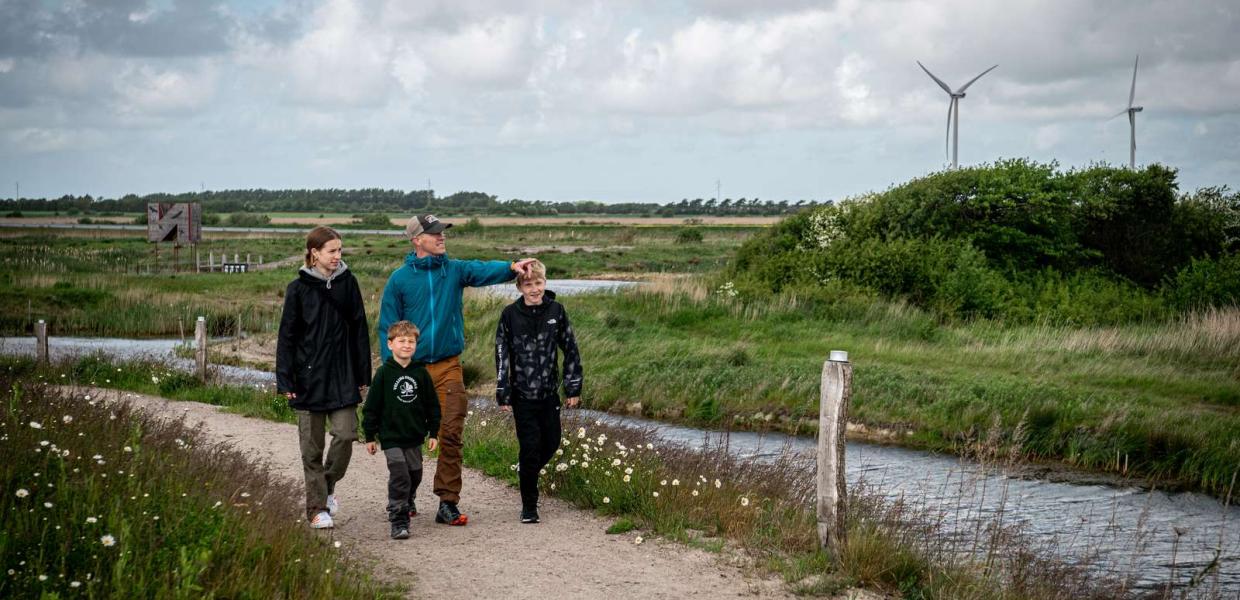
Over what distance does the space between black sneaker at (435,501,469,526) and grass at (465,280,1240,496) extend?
7.18 metres

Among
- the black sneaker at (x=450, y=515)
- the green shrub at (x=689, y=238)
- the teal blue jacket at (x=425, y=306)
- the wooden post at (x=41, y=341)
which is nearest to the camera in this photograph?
the teal blue jacket at (x=425, y=306)

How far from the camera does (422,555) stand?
27.7 ft

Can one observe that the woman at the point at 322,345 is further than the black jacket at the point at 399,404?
No

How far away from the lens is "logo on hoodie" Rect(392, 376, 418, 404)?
8625 millimetres

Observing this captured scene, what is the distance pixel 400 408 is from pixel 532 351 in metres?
1.14

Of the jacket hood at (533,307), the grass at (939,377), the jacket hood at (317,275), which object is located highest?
the jacket hood at (317,275)

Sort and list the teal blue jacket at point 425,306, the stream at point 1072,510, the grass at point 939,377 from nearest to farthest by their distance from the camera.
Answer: the teal blue jacket at point 425,306 → the stream at point 1072,510 → the grass at point 939,377

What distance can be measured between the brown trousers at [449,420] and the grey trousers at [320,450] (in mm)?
730

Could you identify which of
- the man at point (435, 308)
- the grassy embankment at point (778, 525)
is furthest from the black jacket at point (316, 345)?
the grassy embankment at point (778, 525)

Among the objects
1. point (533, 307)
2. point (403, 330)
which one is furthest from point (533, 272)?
point (403, 330)

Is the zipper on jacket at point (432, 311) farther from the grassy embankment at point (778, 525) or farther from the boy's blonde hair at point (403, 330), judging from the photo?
the grassy embankment at point (778, 525)

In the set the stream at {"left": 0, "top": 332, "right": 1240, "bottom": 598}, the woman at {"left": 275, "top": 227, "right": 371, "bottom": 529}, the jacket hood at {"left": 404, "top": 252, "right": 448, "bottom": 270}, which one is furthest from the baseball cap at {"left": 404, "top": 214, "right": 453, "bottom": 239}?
the stream at {"left": 0, "top": 332, "right": 1240, "bottom": 598}

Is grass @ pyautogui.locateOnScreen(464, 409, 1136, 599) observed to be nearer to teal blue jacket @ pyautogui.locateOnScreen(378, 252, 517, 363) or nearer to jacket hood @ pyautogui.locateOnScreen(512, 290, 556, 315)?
jacket hood @ pyautogui.locateOnScreen(512, 290, 556, 315)

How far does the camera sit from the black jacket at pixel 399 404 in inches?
339
